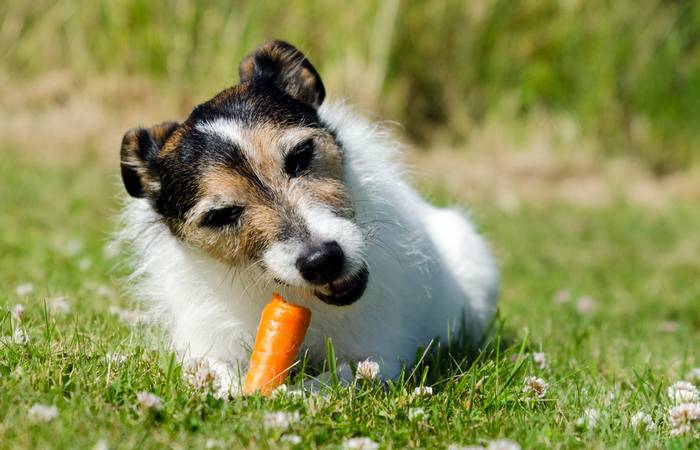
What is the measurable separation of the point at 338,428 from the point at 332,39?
9.17 metres

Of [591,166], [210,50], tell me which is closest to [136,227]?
[210,50]

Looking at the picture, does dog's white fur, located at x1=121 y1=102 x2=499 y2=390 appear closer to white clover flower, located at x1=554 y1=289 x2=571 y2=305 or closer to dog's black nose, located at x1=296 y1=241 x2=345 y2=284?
dog's black nose, located at x1=296 y1=241 x2=345 y2=284

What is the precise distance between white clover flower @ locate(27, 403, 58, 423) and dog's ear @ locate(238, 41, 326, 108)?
204 centimetres

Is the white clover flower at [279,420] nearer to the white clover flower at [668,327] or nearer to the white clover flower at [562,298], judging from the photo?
the white clover flower at [668,327]

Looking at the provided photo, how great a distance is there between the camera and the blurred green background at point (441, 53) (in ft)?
38.1

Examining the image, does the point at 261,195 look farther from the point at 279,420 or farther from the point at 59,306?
the point at 59,306

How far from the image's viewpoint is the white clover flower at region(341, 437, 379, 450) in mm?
2889

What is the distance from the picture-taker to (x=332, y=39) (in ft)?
38.2

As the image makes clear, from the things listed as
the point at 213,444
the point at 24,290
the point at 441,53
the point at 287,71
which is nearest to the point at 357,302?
the point at 287,71

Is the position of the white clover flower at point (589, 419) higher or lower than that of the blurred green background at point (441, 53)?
lower

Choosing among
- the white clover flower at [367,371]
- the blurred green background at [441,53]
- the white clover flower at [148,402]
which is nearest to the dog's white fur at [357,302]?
the white clover flower at [367,371]

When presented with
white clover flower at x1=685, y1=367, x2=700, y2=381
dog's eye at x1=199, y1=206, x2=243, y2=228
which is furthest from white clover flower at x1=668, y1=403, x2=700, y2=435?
dog's eye at x1=199, y1=206, x2=243, y2=228

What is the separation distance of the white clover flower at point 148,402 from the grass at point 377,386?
4 centimetres

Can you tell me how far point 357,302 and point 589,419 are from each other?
122 centimetres
